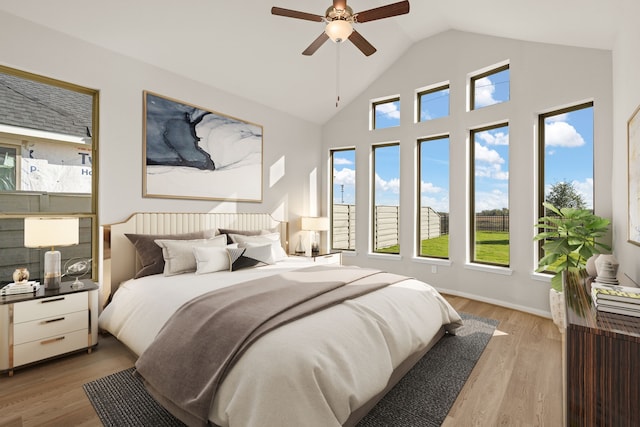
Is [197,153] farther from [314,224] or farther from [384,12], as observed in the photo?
[384,12]

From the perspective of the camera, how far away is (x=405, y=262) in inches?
195

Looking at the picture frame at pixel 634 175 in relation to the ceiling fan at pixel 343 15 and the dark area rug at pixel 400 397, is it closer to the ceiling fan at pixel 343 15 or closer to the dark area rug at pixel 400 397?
the dark area rug at pixel 400 397

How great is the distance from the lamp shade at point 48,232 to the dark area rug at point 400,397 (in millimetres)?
1126

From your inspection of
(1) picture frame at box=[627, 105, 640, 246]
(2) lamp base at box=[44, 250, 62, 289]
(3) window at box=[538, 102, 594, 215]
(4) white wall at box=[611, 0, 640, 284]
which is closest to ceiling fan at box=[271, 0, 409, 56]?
(4) white wall at box=[611, 0, 640, 284]

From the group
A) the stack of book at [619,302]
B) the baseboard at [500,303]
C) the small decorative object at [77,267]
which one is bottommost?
the baseboard at [500,303]

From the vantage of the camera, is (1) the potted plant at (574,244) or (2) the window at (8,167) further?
(1) the potted plant at (574,244)

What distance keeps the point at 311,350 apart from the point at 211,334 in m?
0.59

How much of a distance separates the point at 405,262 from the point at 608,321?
3.55 m

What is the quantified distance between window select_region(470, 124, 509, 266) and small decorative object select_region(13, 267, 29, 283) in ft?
16.2

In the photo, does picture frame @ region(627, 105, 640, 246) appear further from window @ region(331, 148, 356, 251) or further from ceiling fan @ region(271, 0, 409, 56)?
window @ region(331, 148, 356, 251)

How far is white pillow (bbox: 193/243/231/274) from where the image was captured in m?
3.01

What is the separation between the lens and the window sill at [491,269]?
13.1ft

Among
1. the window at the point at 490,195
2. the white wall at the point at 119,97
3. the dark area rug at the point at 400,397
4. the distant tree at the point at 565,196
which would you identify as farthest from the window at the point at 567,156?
the white wall at the point at 119,97

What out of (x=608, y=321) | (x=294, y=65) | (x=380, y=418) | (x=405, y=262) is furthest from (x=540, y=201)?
(x=294, y=65)
